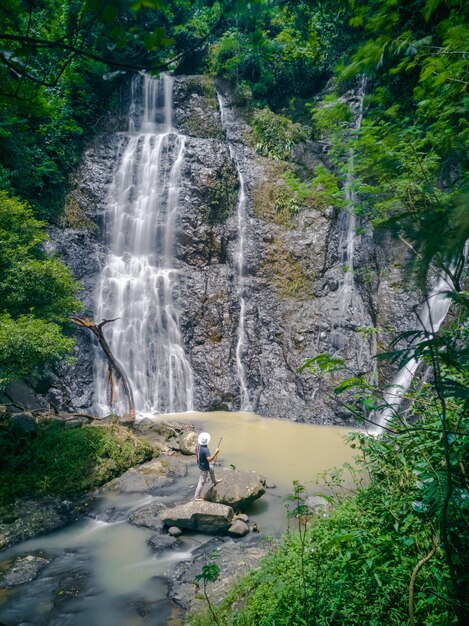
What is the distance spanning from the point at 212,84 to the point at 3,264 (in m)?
15.4

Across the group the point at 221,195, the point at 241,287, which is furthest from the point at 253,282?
the point at 221,195

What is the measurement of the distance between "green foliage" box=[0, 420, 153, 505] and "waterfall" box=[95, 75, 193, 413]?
453cm

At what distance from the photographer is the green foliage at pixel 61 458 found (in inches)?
273

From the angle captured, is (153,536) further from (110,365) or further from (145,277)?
(145,277)

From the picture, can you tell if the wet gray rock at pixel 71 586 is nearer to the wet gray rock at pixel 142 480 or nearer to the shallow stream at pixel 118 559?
the shallow stream at pixel 118 559

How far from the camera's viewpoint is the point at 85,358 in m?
13.2

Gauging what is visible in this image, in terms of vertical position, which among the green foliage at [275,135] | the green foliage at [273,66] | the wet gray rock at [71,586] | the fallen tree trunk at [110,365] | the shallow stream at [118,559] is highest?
the green foliage at [273,66]

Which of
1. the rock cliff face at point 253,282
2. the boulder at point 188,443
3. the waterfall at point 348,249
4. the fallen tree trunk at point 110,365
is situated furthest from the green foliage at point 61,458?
the waterfall at point 348,249

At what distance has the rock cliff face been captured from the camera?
12.8 metres

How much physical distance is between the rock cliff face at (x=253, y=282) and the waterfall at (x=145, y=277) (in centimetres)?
43

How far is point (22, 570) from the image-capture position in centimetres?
497

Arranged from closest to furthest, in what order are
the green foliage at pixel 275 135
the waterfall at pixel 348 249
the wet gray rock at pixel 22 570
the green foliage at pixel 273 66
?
the wet gray rock at pixel 22 570 < the waterfall at pixel 348 249 < the green foliage at pixel 275 135 < the green foliage at pixel 273 66

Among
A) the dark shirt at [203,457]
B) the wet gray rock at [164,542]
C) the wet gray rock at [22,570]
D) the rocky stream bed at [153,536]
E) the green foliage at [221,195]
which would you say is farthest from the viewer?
the green foliage at [221,195]

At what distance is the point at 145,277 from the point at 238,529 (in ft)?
37.2
